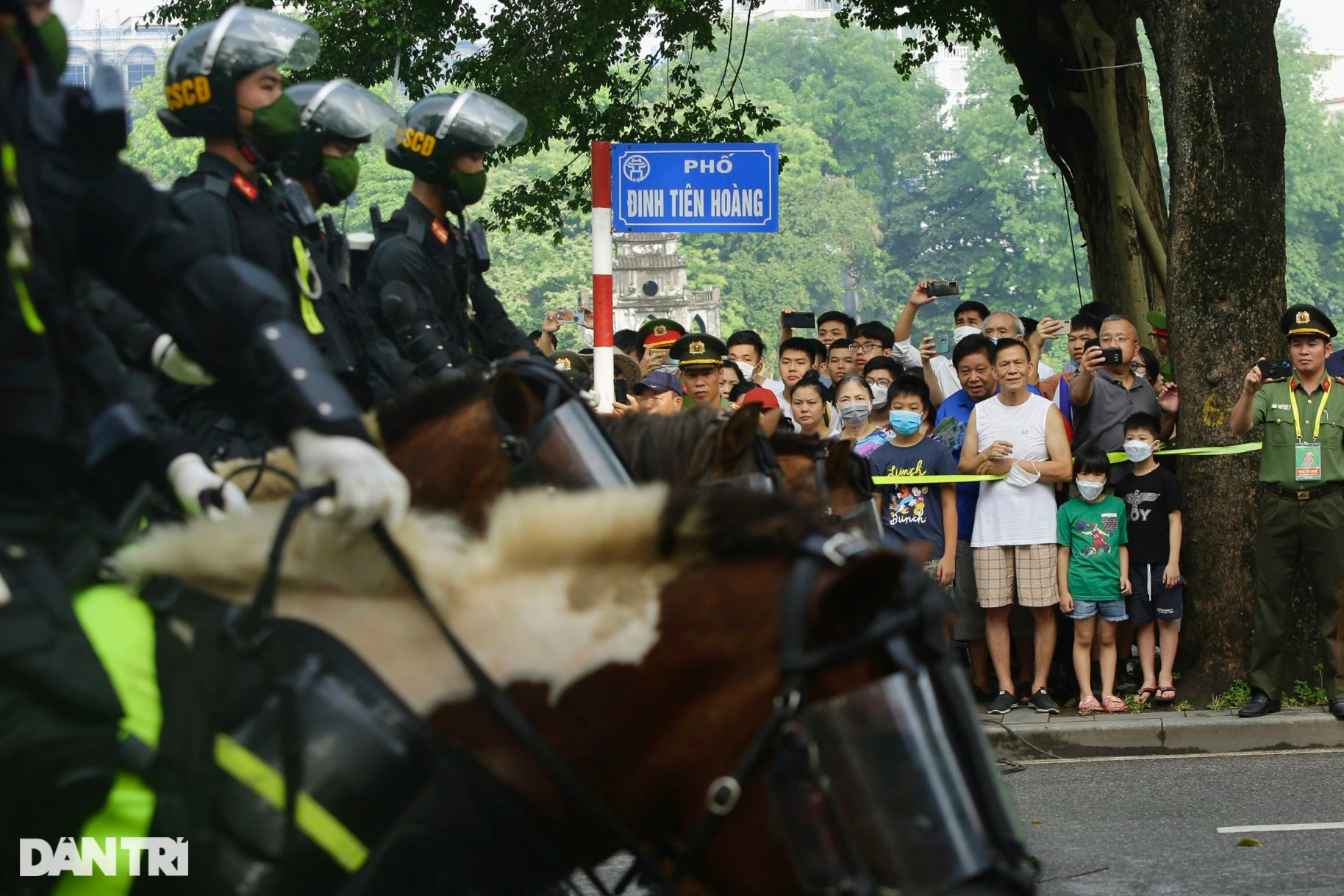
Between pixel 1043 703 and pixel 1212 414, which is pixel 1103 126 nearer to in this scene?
pixel 1212 414

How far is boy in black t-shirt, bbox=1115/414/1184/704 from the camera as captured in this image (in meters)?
9.88

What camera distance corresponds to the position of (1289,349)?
9844 millimetres

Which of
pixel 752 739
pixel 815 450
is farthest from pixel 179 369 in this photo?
pixel 815 450

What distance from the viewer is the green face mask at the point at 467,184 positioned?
20.4 feet

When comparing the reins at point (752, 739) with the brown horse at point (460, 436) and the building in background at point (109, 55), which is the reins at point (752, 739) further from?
the brown horse at point (460, 436)

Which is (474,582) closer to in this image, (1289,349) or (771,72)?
(1289,349)

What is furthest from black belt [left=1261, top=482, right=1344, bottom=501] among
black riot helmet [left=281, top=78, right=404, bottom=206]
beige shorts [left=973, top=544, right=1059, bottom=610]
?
black riot helmet [left=281, top=78, right=404, bottom=206]

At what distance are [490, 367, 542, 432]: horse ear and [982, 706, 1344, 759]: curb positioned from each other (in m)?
6.01

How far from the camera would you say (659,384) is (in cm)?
1052

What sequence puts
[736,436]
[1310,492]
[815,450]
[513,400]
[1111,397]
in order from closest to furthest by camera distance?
1. [513,400]
2. [736,436]
3. [815,450]
4. [1310,492]
5. [1111,397]

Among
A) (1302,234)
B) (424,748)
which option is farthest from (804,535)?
(1302,234)

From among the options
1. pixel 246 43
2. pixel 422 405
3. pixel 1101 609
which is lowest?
pixel 1101 609

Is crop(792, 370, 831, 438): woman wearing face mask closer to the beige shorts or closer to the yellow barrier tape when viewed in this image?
the yellow barrier tape

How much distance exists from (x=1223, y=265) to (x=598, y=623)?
8.39 m
